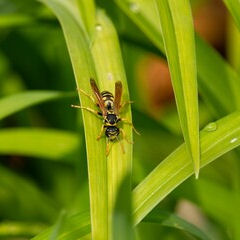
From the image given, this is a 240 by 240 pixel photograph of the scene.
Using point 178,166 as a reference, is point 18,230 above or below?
above

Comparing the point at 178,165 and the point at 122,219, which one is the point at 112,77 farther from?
the point at 122,219

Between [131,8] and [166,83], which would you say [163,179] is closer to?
[131,8]

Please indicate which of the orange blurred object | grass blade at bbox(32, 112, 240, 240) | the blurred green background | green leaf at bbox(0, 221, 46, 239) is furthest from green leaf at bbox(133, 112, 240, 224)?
the orange blurred object

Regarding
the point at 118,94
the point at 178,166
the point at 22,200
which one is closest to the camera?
the point at 178,166

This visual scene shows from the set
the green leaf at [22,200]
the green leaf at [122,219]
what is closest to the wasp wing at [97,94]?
the green leaf at [122,219]

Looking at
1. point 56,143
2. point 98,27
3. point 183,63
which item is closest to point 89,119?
point 183,63

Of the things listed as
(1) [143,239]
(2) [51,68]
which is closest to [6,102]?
(1) [143,239]

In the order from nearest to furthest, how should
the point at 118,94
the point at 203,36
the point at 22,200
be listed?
1. the point at 118,94
2. the point at 22,200
3. the point at 203,36

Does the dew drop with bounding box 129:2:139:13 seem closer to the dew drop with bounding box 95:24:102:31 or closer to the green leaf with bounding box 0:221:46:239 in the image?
the dew drop with bounding box 95:24:102:31

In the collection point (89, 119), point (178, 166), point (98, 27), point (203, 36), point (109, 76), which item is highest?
point (203, 36)
